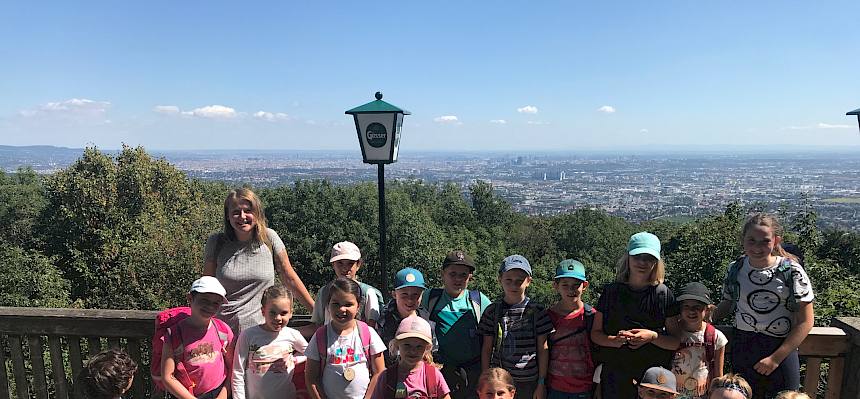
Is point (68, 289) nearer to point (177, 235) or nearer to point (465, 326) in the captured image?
point (177, 235)

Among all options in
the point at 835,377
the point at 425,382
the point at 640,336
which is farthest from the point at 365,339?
the point at 835,377

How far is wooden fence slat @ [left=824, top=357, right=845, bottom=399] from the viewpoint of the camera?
2.77 meters

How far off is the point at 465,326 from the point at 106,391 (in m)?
1.85

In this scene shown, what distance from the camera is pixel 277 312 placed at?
2.72 m

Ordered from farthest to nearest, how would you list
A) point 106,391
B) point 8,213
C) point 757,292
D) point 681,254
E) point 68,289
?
1. point 8,213
2. point 68,289
3. point 681,254
4. point 757,292
5. point 106,391

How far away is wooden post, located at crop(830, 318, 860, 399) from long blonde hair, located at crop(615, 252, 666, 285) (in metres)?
1.03

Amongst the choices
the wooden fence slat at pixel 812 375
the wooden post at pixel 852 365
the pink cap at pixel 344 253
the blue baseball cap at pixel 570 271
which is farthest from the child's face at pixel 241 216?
the wooden post at pixel 852 365

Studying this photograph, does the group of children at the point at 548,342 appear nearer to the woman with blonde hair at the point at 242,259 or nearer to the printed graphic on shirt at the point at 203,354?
the printed graphic on shirt at the point at 203,354

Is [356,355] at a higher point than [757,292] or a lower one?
lower

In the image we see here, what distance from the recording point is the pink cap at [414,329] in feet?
8.49

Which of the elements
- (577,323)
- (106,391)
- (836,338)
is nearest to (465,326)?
(577,323)

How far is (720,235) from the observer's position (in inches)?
766

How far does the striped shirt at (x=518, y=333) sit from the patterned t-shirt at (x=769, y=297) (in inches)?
42.0

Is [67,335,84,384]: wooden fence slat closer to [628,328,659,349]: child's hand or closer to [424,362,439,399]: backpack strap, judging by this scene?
[424,362,439,399]: backpack strap
